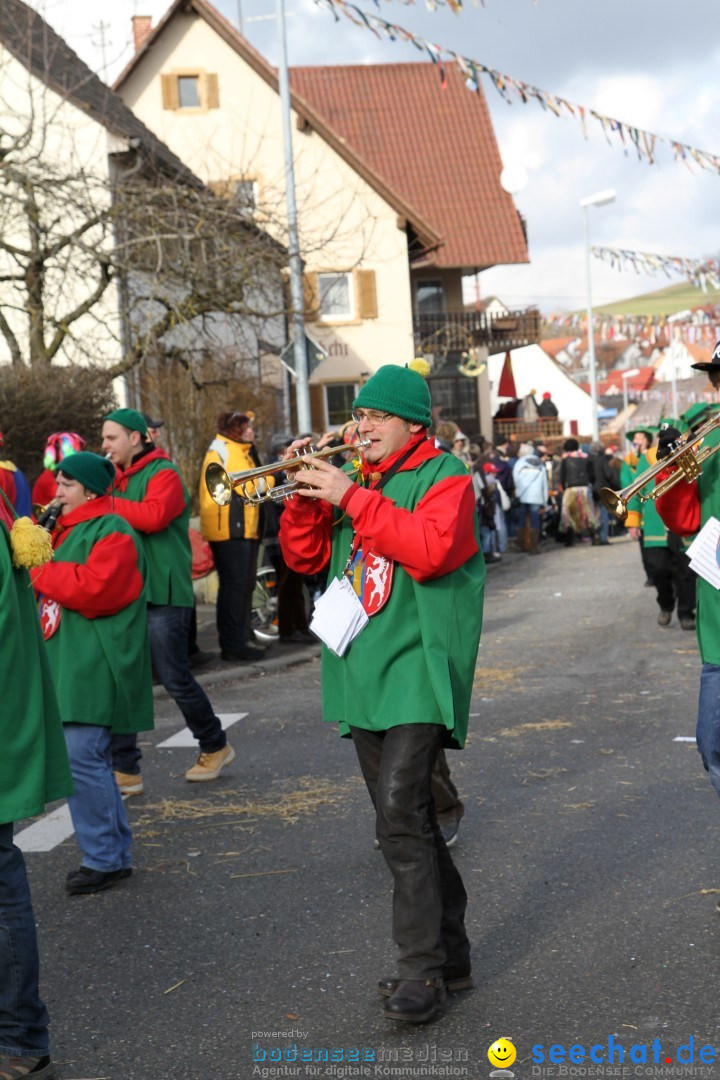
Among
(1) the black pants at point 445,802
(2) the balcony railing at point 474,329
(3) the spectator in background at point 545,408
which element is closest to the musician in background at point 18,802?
(1) the black pants at point 445,802

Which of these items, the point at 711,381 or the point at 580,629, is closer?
the point at 711,381

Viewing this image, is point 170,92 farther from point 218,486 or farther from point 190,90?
point 218,486

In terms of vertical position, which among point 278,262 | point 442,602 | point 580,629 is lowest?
point 580,629

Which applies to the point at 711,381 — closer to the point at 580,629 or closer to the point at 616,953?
the point at 616,953

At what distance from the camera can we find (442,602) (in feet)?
14.9

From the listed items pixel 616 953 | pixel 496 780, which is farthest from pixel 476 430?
pixel 616 953

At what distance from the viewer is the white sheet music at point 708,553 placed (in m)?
5.18

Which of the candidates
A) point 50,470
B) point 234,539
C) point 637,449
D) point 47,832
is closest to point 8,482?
point 50,470

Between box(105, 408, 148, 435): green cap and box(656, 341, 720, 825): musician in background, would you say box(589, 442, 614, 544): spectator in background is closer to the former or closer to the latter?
box(105, 408, 148, 435): green cap

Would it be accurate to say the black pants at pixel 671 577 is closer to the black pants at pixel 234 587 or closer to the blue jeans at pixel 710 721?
the black pants at pixel 234 587

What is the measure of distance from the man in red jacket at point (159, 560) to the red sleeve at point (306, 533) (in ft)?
9.50

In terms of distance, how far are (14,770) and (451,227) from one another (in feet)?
130

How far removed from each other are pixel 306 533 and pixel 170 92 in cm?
3294

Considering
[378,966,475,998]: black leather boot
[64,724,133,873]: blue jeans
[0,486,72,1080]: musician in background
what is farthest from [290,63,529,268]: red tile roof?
[0,486,72,1080]: musician in background
